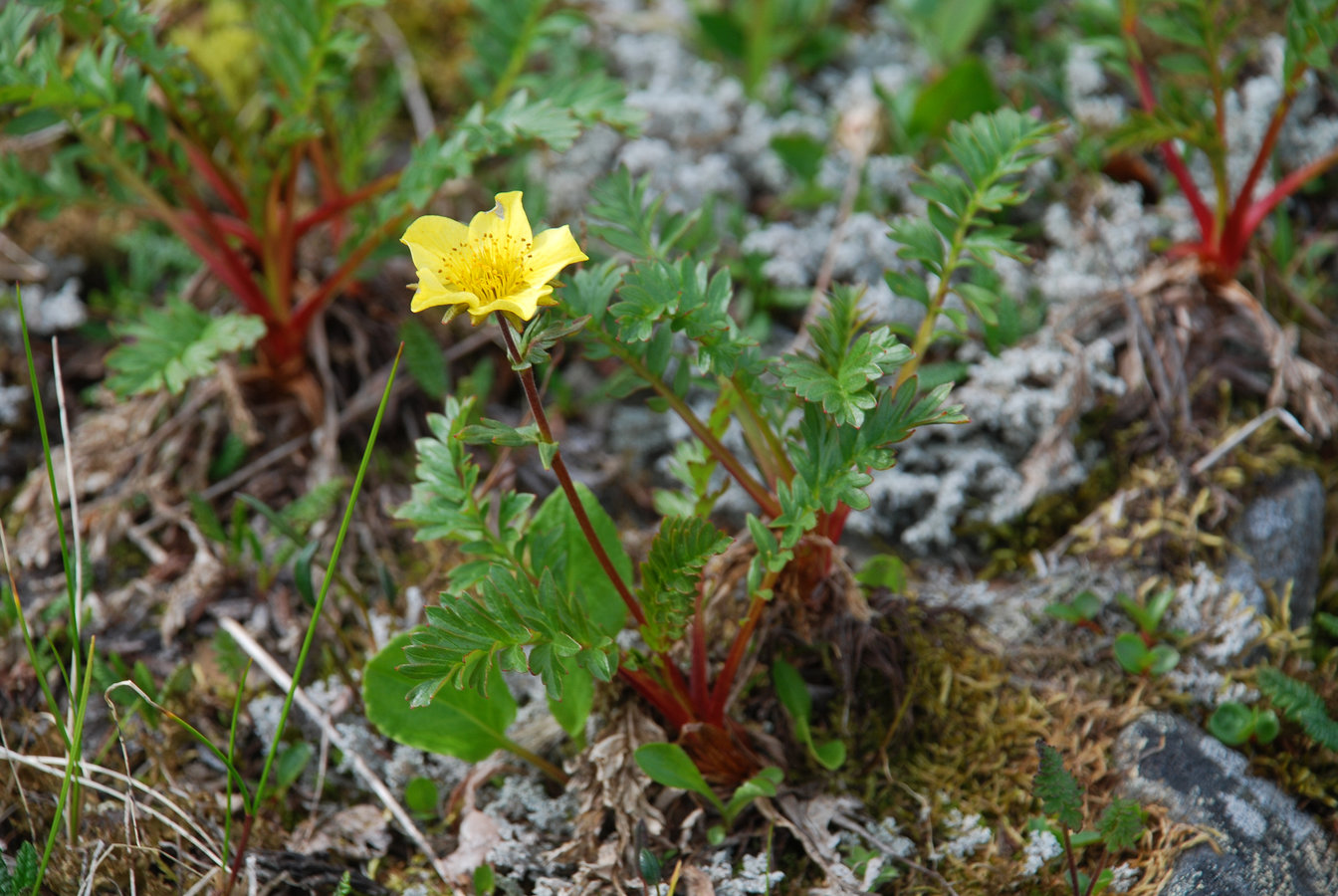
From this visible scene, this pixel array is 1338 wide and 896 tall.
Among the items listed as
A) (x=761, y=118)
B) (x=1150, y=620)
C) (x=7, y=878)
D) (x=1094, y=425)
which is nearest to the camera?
(x=7, y=878)

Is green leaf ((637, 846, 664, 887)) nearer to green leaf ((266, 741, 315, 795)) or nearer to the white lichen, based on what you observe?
the white lichen

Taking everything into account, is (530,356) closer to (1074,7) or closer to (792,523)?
(792,523)

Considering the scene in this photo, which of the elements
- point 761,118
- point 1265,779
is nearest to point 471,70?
point 761,118

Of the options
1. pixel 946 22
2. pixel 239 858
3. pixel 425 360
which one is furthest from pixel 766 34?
pixel 239 858

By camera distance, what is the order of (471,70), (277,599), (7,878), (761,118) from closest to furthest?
(7,878) → (277,599) → (471,70) → (761,118)

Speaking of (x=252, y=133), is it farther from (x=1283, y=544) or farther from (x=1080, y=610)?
(x=1283, y=544)
